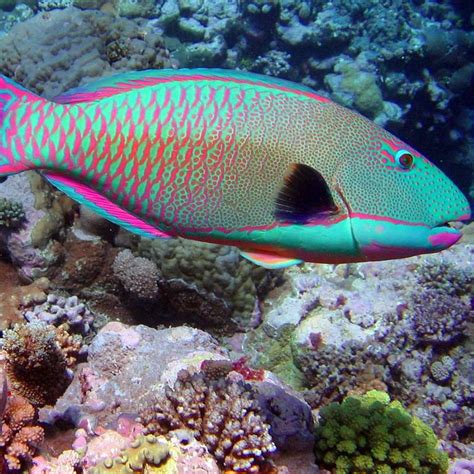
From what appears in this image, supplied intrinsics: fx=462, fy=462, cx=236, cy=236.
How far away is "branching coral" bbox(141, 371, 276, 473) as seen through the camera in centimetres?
326

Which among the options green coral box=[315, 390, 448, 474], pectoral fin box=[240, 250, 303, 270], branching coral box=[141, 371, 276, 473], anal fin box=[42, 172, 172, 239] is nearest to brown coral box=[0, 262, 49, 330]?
branching coral box=[141, 371, 276, 473]

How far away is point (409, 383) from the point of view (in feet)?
17.7

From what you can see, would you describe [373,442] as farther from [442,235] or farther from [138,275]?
[138,275]

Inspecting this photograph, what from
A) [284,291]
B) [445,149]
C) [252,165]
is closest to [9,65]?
[284,291]

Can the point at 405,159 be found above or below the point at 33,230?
above

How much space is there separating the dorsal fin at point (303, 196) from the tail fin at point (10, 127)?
106 centimetres

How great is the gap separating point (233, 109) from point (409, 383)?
15.2ft

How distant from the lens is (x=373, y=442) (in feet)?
12.8

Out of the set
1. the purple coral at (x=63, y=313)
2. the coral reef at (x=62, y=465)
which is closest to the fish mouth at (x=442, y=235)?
the coral reef at (x=62, y=465)

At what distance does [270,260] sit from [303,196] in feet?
1.16

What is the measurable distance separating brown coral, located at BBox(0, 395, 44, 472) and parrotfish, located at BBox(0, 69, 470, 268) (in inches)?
86.1

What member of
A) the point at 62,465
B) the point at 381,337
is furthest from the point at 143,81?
the point at 381,337

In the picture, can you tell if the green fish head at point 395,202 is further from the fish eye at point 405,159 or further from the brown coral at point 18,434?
the brown coral at point 18,434

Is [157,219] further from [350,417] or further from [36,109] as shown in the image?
[350,417]
